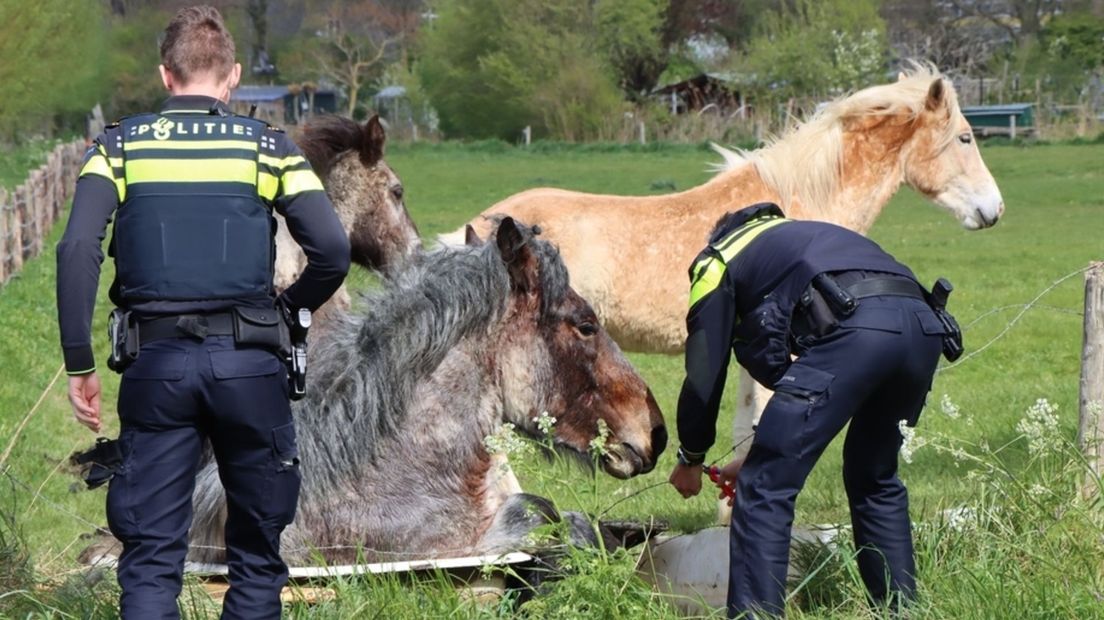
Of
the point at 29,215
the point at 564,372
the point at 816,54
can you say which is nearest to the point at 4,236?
the point at 29,215

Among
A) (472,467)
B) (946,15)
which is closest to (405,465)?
(472,467)

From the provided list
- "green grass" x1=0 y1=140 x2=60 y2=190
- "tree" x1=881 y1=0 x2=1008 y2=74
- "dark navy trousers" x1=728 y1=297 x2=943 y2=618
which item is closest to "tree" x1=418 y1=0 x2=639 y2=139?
"tree" x1=881 y1=0 x2=1008 y2=74

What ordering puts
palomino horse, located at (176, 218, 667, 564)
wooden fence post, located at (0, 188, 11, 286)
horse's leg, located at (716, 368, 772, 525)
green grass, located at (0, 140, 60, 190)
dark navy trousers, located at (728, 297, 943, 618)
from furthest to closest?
green grass, located at (0, 140, 60, 190)
wooden fence post, located at (0, 188, 11, 286)
horse's leg, located at (716, 368, 772, 525)
palomino horse, located at (176, 218, 667, 564)
dark navy trousers, located at (728, 297, 943, 618)

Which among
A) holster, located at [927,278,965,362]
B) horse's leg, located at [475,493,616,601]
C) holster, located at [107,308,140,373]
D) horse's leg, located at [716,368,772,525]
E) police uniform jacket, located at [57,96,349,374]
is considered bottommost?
horse's leg, located at [716,368,772,525]

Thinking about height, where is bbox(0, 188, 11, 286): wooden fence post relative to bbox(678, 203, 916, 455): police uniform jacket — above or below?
below

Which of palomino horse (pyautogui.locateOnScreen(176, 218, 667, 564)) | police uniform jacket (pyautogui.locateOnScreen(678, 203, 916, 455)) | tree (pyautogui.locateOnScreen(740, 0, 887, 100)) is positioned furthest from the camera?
tree (pyautogui.locateOnScreen(740, 0, 887, 100))

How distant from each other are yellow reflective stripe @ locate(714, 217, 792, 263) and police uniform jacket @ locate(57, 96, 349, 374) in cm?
157

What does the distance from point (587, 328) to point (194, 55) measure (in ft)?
6.03

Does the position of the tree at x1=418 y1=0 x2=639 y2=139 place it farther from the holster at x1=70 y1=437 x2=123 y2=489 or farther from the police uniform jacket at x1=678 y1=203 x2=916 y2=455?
the holster at x1=70 y1=437 x2=123 y2=489

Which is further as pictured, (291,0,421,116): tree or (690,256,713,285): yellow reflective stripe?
(291,0,421,116): tree

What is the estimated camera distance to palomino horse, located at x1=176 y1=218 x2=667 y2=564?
5.00m

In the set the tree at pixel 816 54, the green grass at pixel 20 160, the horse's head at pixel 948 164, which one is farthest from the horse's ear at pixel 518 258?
the tree at pixel 816 54

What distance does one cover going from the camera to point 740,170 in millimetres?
8734

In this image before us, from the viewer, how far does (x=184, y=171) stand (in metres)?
4.13
